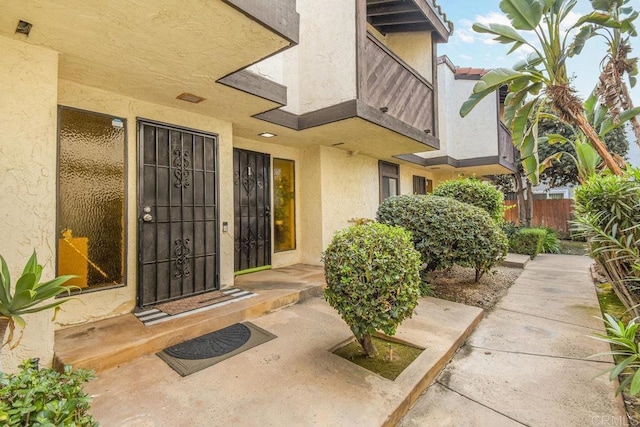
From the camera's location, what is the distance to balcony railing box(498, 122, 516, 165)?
425 inches

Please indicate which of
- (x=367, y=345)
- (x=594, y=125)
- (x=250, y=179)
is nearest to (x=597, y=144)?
(x=594, y=125)

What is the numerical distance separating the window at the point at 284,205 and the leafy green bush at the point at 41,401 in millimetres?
5183

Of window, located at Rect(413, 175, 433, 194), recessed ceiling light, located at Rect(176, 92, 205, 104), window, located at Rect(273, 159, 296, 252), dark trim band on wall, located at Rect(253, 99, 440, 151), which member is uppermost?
dark trim band on wall, located at Rect(253, 99, 440, 151)

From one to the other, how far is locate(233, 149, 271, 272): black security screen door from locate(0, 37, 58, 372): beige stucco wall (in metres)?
3.30

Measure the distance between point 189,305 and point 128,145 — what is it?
7.99ft

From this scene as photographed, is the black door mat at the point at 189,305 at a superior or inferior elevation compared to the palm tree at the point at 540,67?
inferior

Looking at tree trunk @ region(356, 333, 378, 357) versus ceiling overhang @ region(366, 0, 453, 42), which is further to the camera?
ceiling overhang @ region(366, 0, 453, 42)

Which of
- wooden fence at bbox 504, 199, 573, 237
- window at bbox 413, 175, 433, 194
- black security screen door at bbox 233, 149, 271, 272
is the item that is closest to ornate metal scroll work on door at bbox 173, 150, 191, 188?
black security screen door at bbox 233, 149, 271, 272

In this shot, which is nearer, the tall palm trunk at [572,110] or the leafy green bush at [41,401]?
the leafy green bush at [41,401]

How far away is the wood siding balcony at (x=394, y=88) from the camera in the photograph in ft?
16.7

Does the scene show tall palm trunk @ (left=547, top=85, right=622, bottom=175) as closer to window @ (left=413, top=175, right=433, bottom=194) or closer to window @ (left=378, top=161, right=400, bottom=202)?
window @ (left=378, top=161, right=400, bottom=202)
